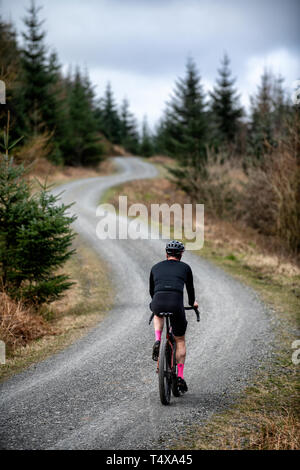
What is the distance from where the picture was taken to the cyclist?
15.3ft

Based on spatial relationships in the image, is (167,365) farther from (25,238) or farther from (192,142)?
(192,142)

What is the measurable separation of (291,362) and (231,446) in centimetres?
316

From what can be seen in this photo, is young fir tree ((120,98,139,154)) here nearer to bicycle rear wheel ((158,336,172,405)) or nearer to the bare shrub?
the bare shrub

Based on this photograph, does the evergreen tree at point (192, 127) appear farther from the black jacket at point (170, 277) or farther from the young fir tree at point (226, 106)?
the black jacket at point (170, 277)

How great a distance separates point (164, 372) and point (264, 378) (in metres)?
2.27

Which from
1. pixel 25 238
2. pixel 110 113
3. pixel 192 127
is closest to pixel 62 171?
pixel 192 127

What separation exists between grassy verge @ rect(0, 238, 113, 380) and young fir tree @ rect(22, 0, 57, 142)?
21.5 metres

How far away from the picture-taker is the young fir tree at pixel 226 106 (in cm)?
4150

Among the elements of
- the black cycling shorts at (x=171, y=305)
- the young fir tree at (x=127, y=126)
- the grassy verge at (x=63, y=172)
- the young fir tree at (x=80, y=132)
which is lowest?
the black cycling shorts at (x=171, y=305)

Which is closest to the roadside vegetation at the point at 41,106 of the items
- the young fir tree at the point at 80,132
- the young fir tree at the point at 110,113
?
the young fir tree at the point at 80,132

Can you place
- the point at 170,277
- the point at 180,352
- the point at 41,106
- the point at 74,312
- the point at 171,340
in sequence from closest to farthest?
the point at 170,277
the point at 171,340
the point at 180,352
the point at 74,312
the point at 41,106

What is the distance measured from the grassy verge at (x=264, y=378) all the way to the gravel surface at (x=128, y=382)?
0.82 feet

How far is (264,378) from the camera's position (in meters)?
5.89

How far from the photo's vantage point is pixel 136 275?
13047 millimetres
